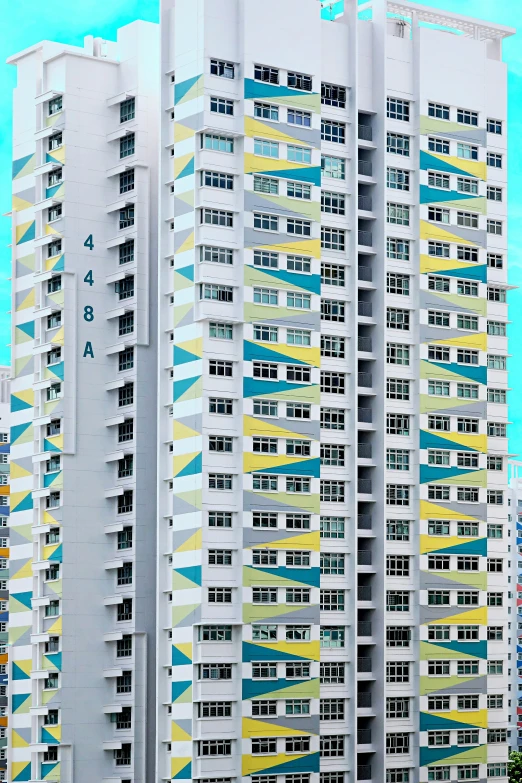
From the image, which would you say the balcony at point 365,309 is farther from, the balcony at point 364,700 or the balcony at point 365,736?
the balcony at point 365,736

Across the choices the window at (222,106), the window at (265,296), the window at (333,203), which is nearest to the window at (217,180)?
the window at (222,106)

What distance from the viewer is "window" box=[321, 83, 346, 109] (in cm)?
6375

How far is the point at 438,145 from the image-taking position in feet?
216

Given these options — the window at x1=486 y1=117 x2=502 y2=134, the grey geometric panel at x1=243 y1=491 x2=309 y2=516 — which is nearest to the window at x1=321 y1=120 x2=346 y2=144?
the window at x1=486 y1=117 x2=502 y2=134

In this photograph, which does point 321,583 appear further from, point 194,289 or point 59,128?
point 59,128

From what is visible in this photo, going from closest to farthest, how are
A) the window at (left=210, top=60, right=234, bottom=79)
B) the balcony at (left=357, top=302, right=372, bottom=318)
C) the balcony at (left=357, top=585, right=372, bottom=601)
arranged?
the window at (left=210, top=60, right=234, bottom=79)
the balcony at (left=357, top=585, right=372, bottom=601)
the balcony at (left=357, top=302, right=372, bottom=318)

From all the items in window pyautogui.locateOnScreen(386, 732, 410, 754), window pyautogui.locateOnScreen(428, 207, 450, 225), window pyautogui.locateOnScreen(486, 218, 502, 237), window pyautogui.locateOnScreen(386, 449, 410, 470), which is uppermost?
window pyautogui.locateOnScreen(486, 218, 502, 237)

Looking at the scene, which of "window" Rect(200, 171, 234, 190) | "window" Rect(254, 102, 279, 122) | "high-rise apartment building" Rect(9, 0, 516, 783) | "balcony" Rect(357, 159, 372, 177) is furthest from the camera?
"balcony" Rect(357, 159, 372, 177)

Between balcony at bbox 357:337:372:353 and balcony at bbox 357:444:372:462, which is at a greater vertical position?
balcony at bbox 357:337:372:353

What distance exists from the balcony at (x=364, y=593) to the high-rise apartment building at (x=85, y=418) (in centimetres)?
803

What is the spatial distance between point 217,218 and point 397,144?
9622 mm

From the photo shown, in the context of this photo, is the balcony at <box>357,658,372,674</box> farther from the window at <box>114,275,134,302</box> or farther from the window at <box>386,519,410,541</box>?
the window at <box>114,275,134,302</box>

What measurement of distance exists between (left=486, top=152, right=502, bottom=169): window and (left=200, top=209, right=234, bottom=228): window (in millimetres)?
13352

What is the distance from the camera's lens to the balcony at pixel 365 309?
2534 inches
